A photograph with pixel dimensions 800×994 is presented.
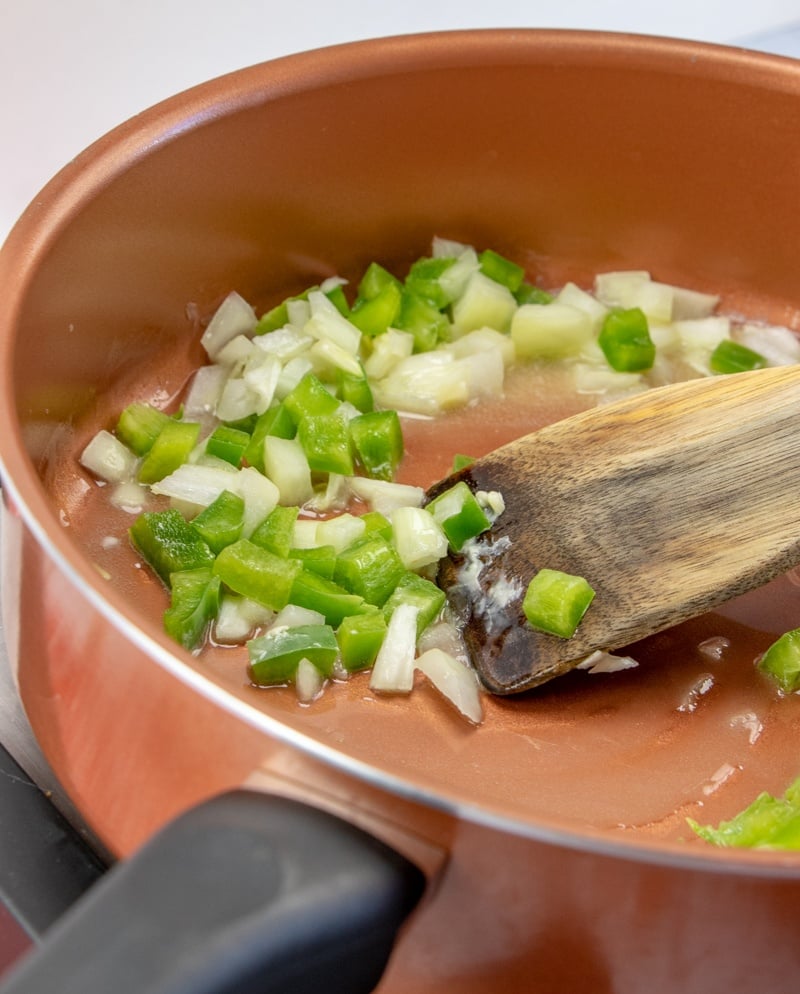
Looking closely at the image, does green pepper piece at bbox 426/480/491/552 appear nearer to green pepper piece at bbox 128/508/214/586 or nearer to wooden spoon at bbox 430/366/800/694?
wooden spoon at bbox 430/366/800/694

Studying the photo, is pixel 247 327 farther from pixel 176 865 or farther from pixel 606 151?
pixel 176 865

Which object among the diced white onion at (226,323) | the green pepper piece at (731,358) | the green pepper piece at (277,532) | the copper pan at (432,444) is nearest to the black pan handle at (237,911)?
the copper pan at (432,444)

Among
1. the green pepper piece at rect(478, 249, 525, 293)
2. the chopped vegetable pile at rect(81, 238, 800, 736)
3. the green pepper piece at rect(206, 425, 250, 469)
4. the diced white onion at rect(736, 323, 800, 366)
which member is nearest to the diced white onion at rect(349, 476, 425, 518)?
the chopped vegetable pile at rect(81, 238, 800, 736)

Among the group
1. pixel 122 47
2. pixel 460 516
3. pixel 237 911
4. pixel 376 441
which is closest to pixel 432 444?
pixel 376 441

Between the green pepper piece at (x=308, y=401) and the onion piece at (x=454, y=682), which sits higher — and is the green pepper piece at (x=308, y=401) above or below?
above

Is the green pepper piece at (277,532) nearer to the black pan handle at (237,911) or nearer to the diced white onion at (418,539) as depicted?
the diced white onion at (418,539)

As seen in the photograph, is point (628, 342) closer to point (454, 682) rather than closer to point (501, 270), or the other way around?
point (501, 270)
